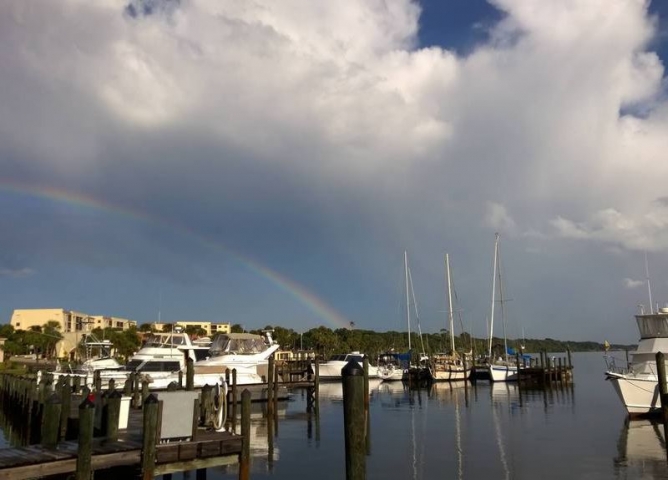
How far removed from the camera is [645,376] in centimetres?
3275

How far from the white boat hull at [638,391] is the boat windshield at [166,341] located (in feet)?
95.1

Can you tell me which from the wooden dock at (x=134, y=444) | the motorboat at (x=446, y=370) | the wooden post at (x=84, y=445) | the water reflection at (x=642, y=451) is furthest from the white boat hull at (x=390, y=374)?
the wooden post at (x=84, y=445)

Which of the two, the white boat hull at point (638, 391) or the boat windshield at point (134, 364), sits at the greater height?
the boat windshield at point (134, 364)

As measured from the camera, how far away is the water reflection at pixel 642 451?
21203mm

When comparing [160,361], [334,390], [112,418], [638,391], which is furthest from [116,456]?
[334,390]

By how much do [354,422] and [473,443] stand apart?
71.6 ft

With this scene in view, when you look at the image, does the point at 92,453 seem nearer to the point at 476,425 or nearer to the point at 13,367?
the point at 476,425

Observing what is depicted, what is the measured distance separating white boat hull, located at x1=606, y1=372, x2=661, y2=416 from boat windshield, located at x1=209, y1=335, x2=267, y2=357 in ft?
81.4

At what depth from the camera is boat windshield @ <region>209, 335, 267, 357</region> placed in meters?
44.0

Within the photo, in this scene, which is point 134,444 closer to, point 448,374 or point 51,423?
point 51,423

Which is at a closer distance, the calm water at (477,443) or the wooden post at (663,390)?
the wooden post at (663,390)

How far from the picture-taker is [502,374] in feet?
210

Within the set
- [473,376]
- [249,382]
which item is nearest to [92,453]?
[249,382]

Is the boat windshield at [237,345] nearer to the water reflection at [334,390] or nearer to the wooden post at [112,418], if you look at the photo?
the water reflection at [334,390]
